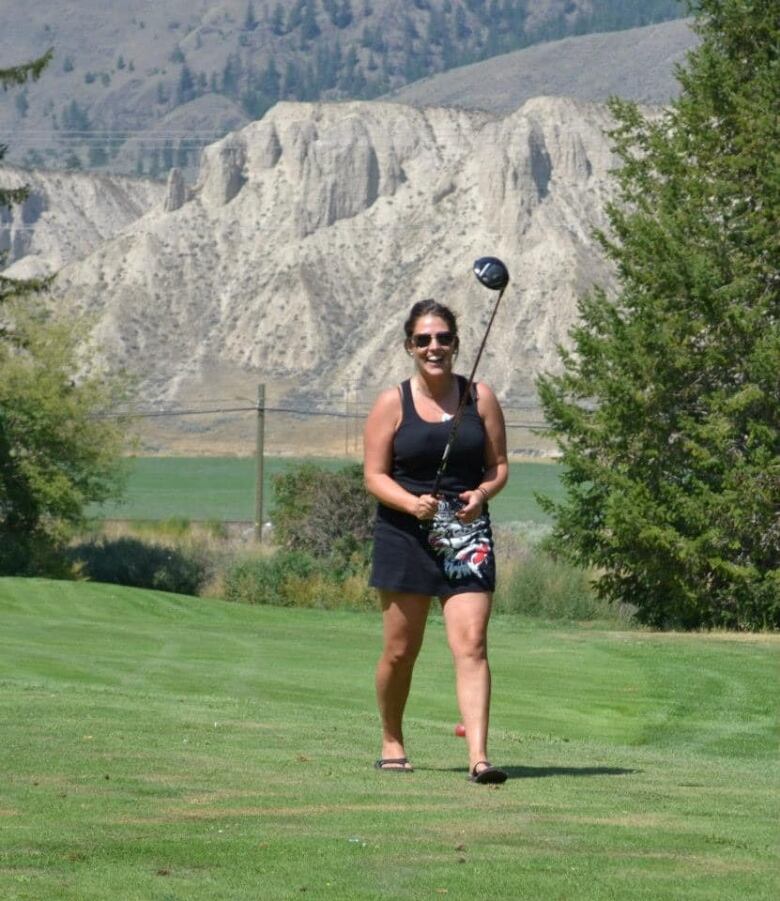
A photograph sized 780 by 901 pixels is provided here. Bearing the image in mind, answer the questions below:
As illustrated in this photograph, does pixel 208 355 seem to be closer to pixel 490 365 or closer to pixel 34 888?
pixel 490 365

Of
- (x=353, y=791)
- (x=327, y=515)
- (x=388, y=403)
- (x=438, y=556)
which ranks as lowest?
(x=327, y=515)

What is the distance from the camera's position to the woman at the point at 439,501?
28.2ft

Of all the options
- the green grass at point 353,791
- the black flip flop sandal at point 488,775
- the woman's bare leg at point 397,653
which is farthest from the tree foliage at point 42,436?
the black flip flop sandal at point 488,775

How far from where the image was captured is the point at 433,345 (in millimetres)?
8750

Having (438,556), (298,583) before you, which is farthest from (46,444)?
(438,556)

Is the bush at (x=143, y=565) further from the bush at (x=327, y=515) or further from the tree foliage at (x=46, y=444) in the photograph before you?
the bush at (x=327, y=515)

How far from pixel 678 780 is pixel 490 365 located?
11160 centimetres

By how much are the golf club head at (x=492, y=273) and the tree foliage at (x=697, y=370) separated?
2069 cm

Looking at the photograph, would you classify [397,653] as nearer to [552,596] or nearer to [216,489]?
[552,596]

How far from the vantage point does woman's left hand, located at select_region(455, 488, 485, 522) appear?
8523 mm

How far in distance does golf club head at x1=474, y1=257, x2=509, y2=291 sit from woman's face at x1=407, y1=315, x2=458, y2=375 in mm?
305

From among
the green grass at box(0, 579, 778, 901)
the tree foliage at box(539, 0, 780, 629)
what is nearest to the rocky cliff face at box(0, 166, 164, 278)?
the tree foliage at box(539, 0, 780, 629)

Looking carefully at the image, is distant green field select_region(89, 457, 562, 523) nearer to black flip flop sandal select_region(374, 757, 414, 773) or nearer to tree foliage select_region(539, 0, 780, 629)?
tree foliage select_region(539, 0, 780, 629)

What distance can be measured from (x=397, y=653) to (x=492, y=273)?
6.11 feet
